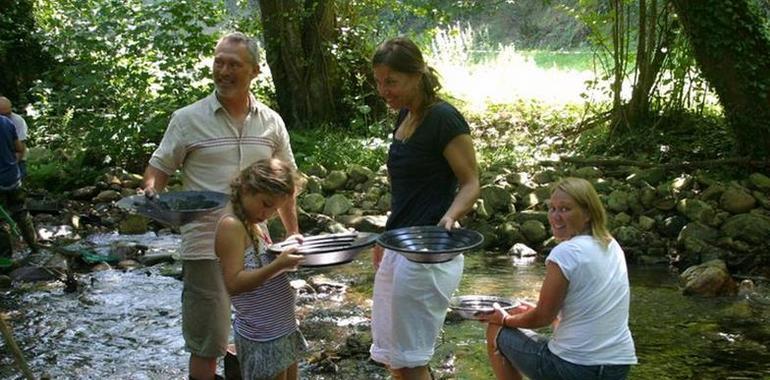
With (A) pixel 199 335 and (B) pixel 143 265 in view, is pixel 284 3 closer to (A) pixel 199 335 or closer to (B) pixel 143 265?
(B) pixel 143 265

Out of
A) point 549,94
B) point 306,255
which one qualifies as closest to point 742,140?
point 549,94

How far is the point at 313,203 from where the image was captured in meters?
9.09

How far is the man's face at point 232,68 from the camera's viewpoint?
136 inches

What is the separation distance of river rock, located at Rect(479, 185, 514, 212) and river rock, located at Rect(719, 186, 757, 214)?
1907mm

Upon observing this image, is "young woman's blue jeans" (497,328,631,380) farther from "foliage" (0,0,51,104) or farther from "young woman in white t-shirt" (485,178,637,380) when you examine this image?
"foliage" (0,0,51,104)

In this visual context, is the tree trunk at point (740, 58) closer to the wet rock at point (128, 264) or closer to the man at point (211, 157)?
the wet rock at point (128, 264)

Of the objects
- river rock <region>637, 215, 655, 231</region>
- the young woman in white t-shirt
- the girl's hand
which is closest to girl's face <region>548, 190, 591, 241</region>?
the young woman in white t-shirt

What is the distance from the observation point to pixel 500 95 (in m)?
13.5

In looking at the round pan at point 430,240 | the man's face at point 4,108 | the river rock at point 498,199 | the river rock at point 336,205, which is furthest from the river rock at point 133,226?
the round pan at point 430,240

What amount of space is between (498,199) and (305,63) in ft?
14.4

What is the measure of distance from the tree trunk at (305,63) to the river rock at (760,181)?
568 cm

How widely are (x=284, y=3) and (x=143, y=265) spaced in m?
5.01

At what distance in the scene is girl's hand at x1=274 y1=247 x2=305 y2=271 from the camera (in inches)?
116

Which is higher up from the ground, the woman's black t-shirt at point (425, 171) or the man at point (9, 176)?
the woman's black t-shirt at point (425, 171)
